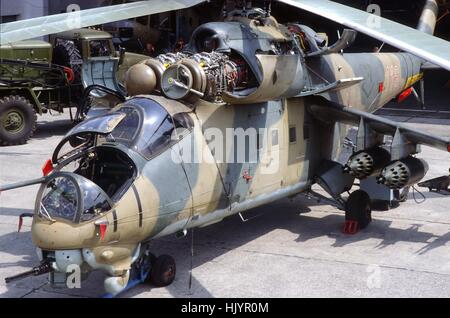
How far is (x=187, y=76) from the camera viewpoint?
23.4 ft

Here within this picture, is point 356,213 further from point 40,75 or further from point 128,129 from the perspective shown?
point 40,75

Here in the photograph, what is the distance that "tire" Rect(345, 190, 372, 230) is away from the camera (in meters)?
9.29

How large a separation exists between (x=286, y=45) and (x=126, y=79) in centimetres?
231

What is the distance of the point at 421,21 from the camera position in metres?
11.6

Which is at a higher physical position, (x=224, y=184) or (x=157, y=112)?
(x=157, y=112)

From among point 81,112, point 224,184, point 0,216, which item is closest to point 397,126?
point 224,184

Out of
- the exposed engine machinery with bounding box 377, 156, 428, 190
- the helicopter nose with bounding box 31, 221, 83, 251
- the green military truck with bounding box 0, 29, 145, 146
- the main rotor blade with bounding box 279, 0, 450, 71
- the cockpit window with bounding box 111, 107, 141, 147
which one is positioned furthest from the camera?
the green military truck with bounding box 0, 29, 145, 146

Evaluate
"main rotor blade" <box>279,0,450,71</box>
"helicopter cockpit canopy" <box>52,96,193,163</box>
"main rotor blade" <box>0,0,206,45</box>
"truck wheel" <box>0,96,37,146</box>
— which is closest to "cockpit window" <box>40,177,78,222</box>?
"helicopter cockpit canopy" <box>52,96,193,163</box>

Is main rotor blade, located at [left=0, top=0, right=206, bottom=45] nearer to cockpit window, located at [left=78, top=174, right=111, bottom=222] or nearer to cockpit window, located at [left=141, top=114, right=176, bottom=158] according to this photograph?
cockpit window, located at [left=141, top=114, right=176, bottom=158]

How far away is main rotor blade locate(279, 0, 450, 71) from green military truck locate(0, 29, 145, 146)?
28.2ft

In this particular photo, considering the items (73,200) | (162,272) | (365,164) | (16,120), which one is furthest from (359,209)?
(16,120)

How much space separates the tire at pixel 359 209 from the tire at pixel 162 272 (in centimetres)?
314

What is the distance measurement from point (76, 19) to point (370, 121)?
422 cm
